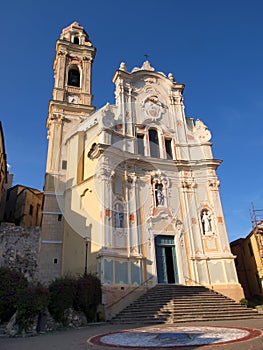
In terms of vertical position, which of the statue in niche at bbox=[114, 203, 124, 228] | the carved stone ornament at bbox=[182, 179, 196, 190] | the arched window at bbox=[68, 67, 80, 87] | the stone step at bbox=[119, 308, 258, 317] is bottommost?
the stone step at bbox=[119, 308, 258, 317]

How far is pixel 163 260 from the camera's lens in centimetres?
1769

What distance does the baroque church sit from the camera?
658 inches

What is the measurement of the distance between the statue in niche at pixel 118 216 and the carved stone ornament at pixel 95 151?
344 centimetres

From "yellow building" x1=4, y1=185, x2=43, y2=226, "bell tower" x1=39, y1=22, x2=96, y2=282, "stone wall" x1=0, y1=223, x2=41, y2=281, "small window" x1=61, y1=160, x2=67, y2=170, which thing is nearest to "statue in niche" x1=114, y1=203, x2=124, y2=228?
"bell tower" x1=39, y1=22, x2=96, y2=282

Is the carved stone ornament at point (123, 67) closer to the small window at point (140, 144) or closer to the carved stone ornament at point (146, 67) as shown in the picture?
the carved stone ornament at point (146, 67)

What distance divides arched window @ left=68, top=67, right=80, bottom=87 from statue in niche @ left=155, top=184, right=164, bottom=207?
584 inches

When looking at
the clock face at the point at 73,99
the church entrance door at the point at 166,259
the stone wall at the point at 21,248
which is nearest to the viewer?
the church entrance door at the point at 166,259

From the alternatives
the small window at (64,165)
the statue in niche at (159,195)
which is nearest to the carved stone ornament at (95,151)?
the small window at (64,165)

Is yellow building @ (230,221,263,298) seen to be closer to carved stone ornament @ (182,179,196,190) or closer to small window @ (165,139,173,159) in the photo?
carved stone ornament @ (182,179,196,190)

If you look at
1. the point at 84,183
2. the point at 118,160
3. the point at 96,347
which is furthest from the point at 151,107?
the point at 96,347

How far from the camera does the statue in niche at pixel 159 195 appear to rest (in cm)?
1948

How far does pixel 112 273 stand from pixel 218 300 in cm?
565

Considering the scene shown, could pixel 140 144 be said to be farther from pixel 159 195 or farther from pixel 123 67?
pixel 123 67

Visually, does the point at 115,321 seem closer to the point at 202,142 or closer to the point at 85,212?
the point at 85,212
